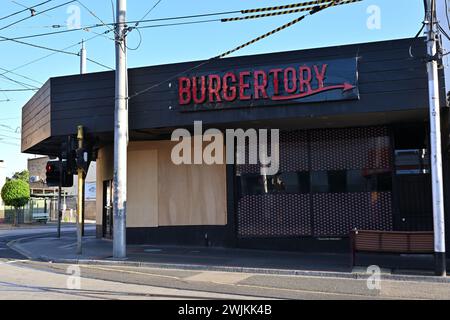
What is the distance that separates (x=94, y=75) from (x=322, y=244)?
28.8 feet

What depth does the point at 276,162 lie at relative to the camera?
53.6 feet

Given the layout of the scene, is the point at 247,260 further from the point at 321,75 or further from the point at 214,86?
the point at 321,75

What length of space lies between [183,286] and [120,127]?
594 cm

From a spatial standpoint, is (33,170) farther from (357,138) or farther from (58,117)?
(357,138)

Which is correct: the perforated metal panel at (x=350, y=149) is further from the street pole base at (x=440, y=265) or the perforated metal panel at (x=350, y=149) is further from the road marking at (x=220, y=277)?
the road marking at (x=220, y=277)

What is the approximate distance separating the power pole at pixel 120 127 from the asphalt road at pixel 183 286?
2.11 meters

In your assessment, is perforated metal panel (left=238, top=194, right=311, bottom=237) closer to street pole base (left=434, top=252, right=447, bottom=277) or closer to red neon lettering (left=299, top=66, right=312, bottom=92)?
red neon lettering (left=299, top=66, right=312, bottom=92)

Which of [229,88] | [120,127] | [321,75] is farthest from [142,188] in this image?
[321,75]

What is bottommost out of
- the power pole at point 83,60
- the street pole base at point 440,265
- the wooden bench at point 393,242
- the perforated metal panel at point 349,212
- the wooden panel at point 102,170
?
the street pole base at point 440,265

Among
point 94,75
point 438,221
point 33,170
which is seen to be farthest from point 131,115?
point 33,170

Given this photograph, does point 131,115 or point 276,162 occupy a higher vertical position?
point 131,115

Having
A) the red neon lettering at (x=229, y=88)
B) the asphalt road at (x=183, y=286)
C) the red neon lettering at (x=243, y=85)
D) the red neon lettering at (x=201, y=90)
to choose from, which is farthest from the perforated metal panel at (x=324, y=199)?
the asphalt road at (x=183, y=286)

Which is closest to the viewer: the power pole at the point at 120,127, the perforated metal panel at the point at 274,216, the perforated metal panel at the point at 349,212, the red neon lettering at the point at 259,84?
the red neon lettering at the point at 259,84

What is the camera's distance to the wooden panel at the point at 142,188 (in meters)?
18.1
